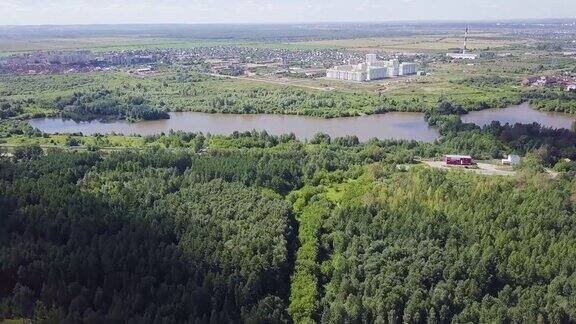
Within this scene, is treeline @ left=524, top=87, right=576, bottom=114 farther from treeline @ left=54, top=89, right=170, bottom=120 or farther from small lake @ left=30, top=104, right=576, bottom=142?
treeline @ left=54, top=89, right=170, bottom=120

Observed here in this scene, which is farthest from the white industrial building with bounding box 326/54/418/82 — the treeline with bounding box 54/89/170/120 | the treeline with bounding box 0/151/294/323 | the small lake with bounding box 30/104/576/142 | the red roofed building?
the treeline with bounding box 0/151/294/323

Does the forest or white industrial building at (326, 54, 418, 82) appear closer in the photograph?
the forest

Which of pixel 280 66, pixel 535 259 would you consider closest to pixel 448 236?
pixel 535 259

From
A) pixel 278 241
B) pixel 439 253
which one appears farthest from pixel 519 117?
pixel 278 241

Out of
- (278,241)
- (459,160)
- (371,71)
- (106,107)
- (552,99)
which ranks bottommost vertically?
(278,241)

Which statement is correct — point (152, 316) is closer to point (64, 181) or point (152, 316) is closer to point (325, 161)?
point (64, 181)

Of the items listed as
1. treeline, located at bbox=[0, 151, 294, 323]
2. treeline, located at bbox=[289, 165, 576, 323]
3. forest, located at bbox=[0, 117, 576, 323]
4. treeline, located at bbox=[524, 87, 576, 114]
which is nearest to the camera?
treeline, located at bbox=[0, 151, 294, 323]

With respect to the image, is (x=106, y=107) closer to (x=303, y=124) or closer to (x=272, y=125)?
(x=272, y=125)
